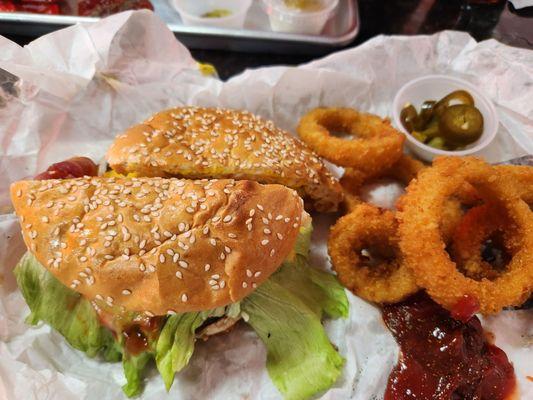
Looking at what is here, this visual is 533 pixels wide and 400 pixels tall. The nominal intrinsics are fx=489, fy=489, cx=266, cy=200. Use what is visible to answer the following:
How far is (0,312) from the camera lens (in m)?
1.93

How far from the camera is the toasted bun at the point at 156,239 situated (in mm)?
1653

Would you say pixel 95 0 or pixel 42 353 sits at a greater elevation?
pixel 95 0

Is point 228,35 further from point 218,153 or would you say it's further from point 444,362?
point 444,362

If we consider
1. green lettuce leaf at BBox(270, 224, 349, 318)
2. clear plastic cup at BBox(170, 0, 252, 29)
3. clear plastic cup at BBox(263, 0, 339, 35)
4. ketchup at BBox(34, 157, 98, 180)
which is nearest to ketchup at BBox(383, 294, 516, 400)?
green lettuce leaf at BBox(270, 224, 349, 318)

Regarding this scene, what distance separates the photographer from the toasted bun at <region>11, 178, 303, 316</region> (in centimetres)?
165

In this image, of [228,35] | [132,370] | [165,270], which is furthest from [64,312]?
[228,35]

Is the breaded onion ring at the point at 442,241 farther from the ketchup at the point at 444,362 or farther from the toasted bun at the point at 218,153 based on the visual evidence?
the toasted bun at the point at 218,153

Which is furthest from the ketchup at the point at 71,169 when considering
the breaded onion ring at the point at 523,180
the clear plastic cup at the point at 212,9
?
the breaded onion ring at the point at 523,180

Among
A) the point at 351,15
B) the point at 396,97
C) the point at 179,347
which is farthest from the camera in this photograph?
the point at 351,15

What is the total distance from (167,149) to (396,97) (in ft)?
4.57

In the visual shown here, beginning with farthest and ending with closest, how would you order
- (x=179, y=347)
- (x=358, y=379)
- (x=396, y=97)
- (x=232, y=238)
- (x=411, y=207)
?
(x=396, y=97), (x=411, y=207), (x=358, y=379), (x=179, y=347), (x=232, y=238)

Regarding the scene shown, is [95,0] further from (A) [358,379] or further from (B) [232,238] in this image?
(A) [358,379]

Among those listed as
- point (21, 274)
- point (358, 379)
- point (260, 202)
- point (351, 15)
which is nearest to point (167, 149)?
point (260, 202)

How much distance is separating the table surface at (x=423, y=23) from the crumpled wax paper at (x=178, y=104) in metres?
0.45
